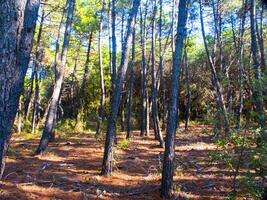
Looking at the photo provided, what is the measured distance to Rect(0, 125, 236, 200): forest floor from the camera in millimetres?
9141

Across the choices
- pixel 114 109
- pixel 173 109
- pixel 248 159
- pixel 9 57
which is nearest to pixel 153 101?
pixel 114 109

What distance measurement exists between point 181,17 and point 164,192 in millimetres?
4151

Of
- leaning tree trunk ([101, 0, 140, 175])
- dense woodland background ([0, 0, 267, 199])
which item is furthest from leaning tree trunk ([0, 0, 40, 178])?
leaning tree trunk ([101, 0, 140, 175])

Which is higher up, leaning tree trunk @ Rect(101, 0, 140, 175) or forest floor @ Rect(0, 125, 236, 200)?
leaning tree trunk @ Rect(101, 0, 140, 175)

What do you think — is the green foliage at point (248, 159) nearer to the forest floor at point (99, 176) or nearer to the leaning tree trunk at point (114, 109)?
the forest floor at point (99, 176)

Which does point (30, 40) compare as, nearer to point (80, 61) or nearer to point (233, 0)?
point (233, 0)

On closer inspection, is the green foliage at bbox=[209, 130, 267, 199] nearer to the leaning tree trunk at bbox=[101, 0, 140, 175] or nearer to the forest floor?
the forest floor

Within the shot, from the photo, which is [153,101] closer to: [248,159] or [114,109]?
[114,109]

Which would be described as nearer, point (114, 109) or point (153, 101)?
point (114, 109)

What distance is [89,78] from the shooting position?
35.5 meters

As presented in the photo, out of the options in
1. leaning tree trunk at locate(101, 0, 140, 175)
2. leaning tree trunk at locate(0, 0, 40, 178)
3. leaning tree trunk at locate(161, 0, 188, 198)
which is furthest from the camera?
leaning tree trunk at locate(101, 0, 140, 175)

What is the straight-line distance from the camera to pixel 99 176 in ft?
35.4

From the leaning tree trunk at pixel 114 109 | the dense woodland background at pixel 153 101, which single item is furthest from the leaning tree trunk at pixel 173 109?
the leaning tree trunk at pixel 114 109

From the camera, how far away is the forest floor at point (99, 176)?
914cm
